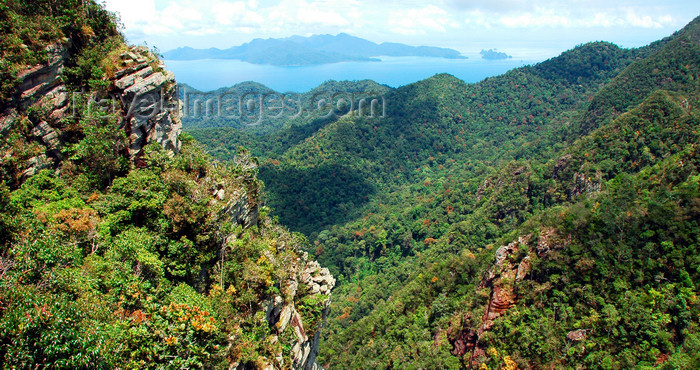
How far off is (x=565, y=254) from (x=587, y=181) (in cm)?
1977

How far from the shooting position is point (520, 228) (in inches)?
1267

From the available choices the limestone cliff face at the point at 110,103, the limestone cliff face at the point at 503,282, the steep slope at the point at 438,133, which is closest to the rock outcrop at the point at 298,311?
the limestone cliff face at the point at 110,103

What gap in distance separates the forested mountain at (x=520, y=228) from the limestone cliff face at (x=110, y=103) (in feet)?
66.8

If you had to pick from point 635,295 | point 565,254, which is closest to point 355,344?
point 565,254

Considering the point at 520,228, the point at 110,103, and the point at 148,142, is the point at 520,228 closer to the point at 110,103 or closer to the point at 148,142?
the point at 148,142

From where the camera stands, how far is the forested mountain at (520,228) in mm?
20016

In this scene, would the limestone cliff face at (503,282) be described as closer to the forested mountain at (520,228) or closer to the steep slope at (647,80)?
the forested mountain at (520,228)

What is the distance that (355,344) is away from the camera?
109ft

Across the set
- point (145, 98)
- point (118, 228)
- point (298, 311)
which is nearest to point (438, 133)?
point (298, 311)

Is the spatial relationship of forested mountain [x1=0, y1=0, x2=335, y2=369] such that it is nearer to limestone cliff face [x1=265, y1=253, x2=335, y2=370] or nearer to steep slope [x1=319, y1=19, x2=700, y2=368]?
limestone cliff face [x1=265, y1=253, x2=335, y2=370]

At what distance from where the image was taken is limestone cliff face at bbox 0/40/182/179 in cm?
1249

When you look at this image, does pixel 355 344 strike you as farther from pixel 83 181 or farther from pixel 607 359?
pixel 83 181

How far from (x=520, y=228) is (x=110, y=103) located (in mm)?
30186

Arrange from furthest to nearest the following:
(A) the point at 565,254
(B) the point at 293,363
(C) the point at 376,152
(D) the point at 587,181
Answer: (C) the point at 376,152, (D) the point at 587,181, (A) the point at 565,254, (B) the point at 293,363
